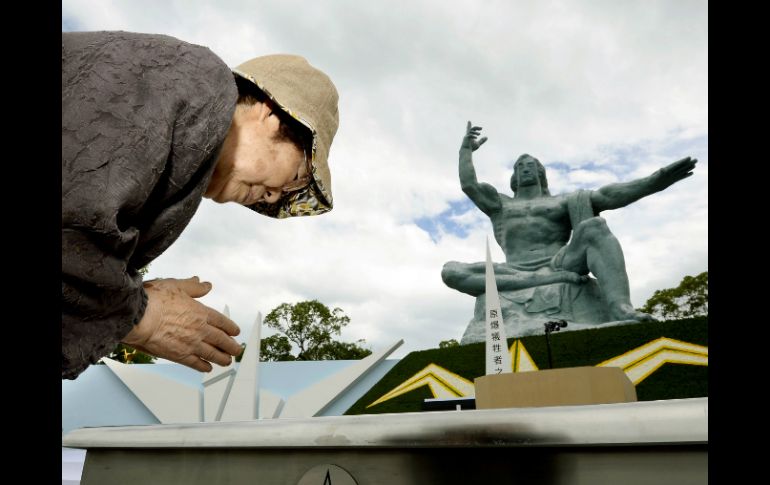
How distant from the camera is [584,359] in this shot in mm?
5512

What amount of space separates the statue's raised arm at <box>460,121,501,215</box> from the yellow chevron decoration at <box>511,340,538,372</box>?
280cm

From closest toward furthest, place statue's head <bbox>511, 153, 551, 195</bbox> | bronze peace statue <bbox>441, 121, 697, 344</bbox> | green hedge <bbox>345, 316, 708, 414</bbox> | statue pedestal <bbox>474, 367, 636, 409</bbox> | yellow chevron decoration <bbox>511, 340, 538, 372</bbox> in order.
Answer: statue pedestal <bbox>474, 367, 636, 409</bbox> < green hedge <bbox>345, 316, 708, 414</bbox> < yellow chevron decoration <bbox>511, 340, 538, 372</bbox> < bronze peace statue <bbox>441, 121, 697, 344</bbox> < statue's head <bbox>511, 153, 551, 195</bbox>

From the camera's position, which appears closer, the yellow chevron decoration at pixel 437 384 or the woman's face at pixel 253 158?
the woman's face at pixel 253 158

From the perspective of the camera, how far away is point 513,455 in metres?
0.92

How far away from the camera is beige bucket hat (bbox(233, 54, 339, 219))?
3.35 feet

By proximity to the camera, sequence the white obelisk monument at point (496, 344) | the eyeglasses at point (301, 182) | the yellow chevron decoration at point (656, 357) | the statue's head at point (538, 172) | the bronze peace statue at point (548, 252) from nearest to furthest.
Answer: the eyeglasses at point (301, 182) < the white obelisk monument at point (496, 344) < the yellow chevron decoration at point (656, 357) < the bronze peace statue at point (548, 252) < the statue's head at point (538, 172)

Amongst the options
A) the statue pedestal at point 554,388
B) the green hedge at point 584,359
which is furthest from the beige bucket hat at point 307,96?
the green hedge at point 584,359

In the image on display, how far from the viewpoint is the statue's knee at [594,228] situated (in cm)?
696

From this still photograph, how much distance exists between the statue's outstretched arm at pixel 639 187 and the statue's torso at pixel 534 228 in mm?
508

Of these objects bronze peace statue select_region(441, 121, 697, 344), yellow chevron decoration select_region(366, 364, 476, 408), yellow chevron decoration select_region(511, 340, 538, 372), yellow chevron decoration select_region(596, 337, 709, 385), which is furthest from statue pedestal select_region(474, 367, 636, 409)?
bronze peace statue select_region(441, 121, 697, 344)

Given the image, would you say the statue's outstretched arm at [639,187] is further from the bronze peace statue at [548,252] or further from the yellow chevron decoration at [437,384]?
the yellow chevron decoration at [437,384]

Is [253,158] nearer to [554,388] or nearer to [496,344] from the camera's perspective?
[554,388]

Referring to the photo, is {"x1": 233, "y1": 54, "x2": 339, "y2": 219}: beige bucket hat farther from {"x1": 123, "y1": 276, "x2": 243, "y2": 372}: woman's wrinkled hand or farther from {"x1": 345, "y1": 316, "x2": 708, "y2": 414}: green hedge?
{"x1": 345, "y1": 316, "x2": 708, "y2": 414}: green hedge
